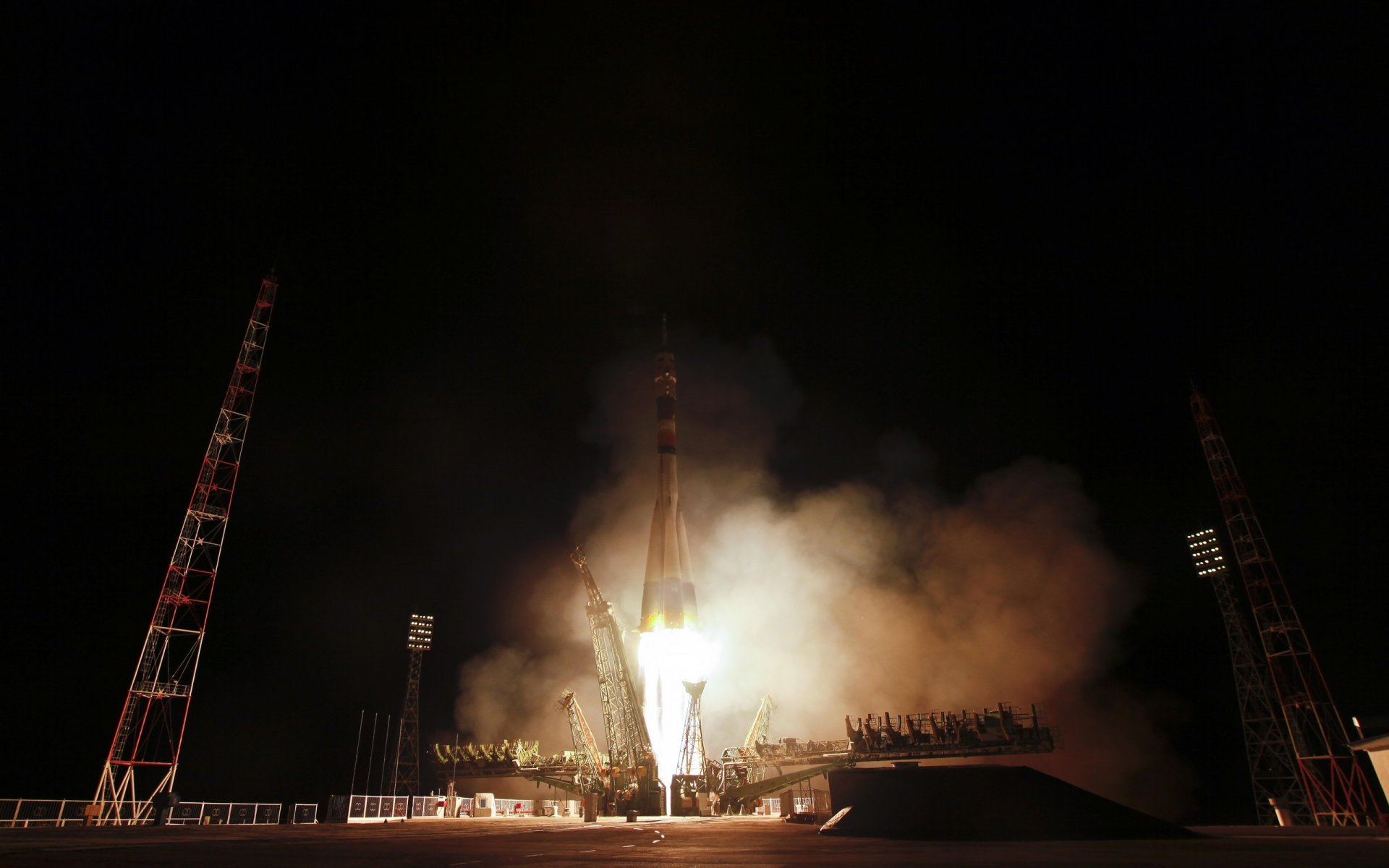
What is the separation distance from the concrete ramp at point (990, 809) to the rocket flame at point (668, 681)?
124 ft

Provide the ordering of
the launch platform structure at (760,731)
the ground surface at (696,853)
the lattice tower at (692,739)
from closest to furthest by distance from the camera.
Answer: the ground surface at (696,853) < the lattice tower at (692,739) < the launch platform structure at (760,731)

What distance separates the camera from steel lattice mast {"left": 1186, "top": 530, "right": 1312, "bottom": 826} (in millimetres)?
45500

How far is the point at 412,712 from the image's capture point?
59.3 m

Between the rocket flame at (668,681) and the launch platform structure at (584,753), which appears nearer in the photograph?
the launch platform structure at (584,753)

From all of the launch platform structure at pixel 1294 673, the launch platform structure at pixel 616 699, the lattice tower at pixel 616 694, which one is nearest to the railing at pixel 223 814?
the launch platform structure at pixel 616 699

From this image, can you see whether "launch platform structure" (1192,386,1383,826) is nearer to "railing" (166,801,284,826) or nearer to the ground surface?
the ground surface

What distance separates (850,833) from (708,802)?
119ft

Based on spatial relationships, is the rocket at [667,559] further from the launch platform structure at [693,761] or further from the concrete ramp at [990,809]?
the concrete ramp at [990,809]

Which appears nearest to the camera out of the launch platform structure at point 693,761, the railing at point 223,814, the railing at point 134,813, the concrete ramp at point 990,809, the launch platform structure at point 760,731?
the concrete ramp at point 990,809

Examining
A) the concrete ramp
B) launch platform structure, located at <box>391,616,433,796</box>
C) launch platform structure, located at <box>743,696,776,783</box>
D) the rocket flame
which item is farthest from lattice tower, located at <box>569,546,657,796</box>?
the concrete ramp

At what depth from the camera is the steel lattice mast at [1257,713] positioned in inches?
1791

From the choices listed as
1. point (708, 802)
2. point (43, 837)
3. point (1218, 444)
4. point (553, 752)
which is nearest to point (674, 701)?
point (708, 802)

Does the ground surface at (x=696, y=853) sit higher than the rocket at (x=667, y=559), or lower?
lower

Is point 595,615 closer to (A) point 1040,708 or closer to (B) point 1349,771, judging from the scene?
(A) point 1040,708
